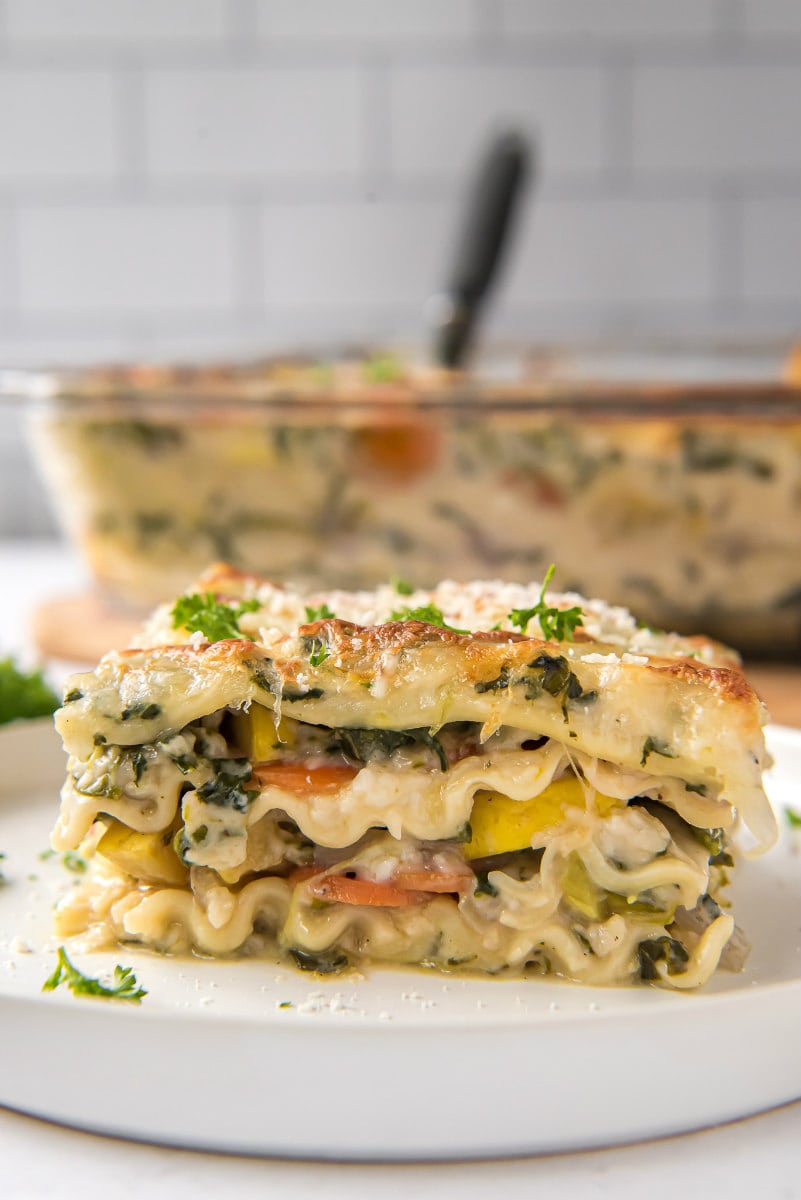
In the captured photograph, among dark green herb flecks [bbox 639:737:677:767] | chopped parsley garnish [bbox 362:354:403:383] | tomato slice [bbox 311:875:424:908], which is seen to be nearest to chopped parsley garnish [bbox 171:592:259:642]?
tomato slice [bbox 311:875:424:908]

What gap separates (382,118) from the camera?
4.46 m

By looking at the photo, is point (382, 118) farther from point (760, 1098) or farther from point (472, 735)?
point (760, 1098)

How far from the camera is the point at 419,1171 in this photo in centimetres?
104

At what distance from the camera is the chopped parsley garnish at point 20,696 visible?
216cm

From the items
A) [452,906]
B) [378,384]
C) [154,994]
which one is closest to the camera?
[154,994]

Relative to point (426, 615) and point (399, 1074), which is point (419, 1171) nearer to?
point (399, 1074)

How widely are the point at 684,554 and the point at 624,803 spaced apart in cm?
135

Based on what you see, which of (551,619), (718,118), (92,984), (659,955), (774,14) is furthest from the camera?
(718,118)

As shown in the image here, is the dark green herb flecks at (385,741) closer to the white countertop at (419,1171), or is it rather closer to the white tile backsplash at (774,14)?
the white countertop at (419,1171)

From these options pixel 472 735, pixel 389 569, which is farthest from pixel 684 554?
pixel 472 735

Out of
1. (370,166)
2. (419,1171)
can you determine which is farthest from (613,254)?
(419,1171)

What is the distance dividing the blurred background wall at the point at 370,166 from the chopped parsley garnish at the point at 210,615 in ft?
10.0

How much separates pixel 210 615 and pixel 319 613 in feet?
0.38

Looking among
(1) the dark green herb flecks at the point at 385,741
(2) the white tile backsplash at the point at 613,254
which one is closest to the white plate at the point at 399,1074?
(1) the dark green herb flecks at the point at 385,741
